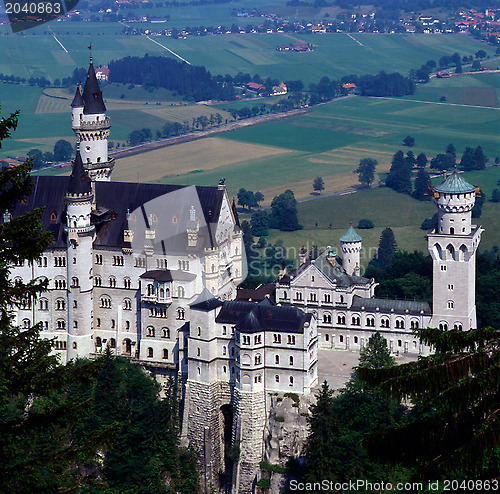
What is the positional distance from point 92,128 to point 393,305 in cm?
3048

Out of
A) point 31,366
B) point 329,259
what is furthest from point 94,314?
point 31,366

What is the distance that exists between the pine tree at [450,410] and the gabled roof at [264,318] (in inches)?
1974

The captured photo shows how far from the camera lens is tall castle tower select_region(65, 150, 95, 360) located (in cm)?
8650

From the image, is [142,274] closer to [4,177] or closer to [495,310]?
[495,310]

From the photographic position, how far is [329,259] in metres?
91.0

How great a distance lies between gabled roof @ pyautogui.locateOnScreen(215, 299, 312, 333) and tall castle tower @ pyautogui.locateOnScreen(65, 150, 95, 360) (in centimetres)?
1352

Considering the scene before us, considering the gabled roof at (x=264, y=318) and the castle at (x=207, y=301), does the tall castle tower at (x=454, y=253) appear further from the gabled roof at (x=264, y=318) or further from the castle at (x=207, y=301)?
the gabled roof at (x=264, y=318)

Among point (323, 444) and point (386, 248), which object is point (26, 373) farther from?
point (386, 248)

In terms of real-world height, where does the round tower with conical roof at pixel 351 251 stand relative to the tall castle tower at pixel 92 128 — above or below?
below

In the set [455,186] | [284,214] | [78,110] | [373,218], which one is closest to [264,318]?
[455,186]

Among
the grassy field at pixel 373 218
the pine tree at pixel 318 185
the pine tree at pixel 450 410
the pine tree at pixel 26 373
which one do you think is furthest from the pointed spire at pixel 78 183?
the pine tree at pixel 318 185

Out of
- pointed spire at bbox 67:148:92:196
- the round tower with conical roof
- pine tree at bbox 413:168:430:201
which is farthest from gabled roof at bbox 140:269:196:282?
pine tree at bbox 413:168:430:201

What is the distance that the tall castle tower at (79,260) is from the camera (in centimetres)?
8650

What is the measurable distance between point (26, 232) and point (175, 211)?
55.7 m
